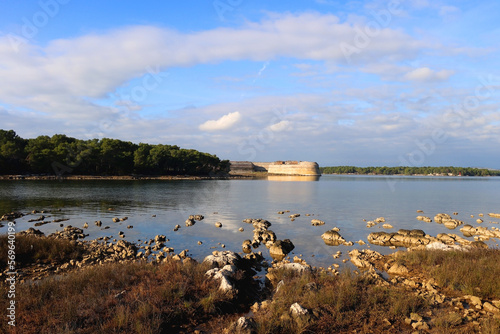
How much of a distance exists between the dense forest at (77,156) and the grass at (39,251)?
96042 millimetres

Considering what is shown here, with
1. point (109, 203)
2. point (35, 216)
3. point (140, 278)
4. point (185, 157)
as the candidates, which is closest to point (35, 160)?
point (185, 157)

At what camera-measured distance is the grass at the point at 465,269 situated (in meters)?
11.5

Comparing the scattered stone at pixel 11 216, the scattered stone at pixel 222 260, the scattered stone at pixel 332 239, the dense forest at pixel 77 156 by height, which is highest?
the dense forest at pixel 77 156

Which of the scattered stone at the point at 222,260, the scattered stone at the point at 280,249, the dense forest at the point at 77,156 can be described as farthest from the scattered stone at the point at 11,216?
the dense forest at the point at 77,156

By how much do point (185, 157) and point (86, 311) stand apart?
137 metres

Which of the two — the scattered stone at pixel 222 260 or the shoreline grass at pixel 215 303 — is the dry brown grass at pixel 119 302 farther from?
the scattered stone at pixel 222 260

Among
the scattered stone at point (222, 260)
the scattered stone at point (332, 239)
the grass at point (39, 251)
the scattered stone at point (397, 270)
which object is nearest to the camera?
the scattered stone at point (222, 260)

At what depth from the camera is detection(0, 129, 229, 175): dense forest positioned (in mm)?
98125

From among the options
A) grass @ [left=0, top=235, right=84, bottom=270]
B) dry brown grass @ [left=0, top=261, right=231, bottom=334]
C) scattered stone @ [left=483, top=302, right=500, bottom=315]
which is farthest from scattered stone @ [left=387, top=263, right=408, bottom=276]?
grass @ [left=0, top=235, right=84, bottom=270]

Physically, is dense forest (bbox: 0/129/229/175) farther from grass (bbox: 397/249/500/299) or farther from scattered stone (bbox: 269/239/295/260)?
grass (bbox: 397/249/500/299)

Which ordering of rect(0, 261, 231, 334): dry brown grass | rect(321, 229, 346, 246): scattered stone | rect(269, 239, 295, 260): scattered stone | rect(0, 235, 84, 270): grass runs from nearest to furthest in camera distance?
rect(0, 261, 231, 334): dry brown grass, rect(0, 235, 84, 270): grass, rect(269, 239, 295, 260): scattered stone, rect(321, 229, 346, 246): scattered stone

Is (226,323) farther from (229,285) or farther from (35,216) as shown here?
(35,216)

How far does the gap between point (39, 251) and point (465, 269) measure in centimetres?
2263

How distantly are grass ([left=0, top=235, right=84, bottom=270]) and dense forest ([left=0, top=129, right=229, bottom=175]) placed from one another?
96.0 m
